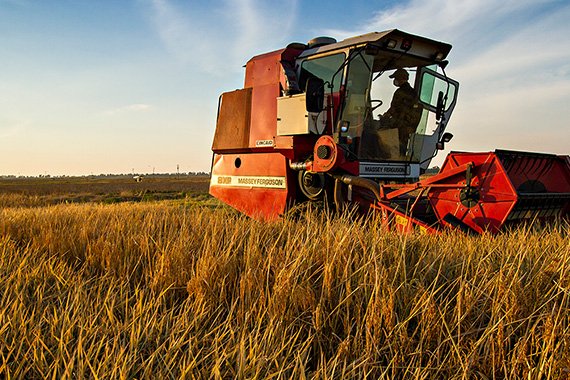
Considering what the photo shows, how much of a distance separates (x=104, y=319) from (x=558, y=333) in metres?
2.31

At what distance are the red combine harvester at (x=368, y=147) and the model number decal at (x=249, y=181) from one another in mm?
18

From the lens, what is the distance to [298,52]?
7.04 metres

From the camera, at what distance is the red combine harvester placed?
4.69 meters

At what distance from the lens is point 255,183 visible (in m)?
7.23

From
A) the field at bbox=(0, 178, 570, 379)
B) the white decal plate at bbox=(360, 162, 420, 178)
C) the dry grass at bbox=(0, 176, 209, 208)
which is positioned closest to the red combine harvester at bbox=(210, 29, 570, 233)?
the white decal plate at bbox=(360, 162, 420, 178)

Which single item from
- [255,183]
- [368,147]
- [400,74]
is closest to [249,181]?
[255,183]

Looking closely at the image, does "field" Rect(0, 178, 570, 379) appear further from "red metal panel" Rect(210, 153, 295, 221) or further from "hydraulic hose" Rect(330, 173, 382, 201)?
"red metal panel" Rect(210, 153, 295, 221)

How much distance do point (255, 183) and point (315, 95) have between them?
7.08 feet

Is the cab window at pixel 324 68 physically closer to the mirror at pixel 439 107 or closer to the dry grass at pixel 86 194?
the mirror at pixel 439 107

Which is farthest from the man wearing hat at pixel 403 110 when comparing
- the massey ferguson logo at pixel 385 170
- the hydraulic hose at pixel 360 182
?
the hydraulic hose at pixel 360 182

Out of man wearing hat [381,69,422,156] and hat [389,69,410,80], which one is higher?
hat [389,69,410,80]

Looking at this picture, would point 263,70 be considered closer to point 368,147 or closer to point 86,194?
point 368,147

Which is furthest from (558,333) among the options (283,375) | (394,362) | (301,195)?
(301,195)

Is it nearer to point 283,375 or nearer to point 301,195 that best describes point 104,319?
point 283,375
